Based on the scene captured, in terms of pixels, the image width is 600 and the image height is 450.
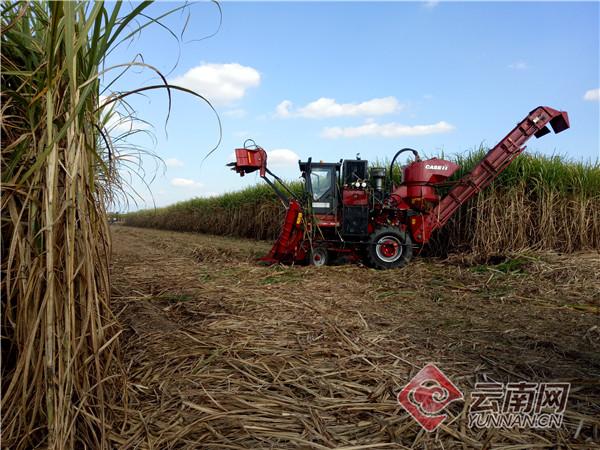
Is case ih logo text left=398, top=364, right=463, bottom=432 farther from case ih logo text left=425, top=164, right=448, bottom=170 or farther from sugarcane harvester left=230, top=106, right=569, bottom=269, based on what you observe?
case ih logo text left=425, top=164, right=448, bottom=170

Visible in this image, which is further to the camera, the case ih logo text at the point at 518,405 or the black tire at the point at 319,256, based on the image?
the black tire at the point at 319,256

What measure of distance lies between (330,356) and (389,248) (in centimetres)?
493

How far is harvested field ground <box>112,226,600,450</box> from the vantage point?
1767 mm

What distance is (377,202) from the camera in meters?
7.33

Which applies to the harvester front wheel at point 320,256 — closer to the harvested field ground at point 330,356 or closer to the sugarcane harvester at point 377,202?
the sugarcane harvester at point 377,202

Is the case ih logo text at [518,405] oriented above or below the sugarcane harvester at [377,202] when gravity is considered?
below

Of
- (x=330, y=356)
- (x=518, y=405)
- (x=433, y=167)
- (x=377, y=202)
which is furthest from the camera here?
(x=377, y=202)

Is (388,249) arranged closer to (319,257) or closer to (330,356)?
(319,257)

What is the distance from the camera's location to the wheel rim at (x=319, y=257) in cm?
728

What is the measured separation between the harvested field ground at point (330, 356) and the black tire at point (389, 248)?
7.28ft

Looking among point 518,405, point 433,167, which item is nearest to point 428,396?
point 518,405

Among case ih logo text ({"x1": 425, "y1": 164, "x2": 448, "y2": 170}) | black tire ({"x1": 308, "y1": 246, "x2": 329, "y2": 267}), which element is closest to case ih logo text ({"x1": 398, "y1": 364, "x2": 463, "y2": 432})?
Result: black tire ({"x1": 308, "y1": 246, "x2": 329, "y2": 267})

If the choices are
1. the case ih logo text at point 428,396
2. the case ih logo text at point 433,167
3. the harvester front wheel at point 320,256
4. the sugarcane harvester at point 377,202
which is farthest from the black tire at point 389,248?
the case ih logo text at point 428,396

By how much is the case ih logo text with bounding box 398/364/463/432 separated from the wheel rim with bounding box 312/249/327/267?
4.91 metres
